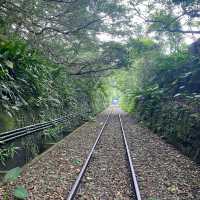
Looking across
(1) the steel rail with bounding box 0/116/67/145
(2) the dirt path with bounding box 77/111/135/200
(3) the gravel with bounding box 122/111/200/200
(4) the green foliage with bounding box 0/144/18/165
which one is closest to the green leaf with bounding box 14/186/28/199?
(2) the dirt path with bounding box 77/111/135/200

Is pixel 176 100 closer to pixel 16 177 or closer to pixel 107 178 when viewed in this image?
pixel 107 178

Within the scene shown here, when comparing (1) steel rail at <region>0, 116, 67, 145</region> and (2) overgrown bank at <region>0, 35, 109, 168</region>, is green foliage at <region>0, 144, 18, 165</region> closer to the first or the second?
(2) overgrown bank at <region>0, 35, 109, 168</region>

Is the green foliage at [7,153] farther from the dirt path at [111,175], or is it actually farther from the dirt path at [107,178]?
the dirt path at [107,178]

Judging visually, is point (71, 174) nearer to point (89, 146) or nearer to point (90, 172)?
point (90, 172)

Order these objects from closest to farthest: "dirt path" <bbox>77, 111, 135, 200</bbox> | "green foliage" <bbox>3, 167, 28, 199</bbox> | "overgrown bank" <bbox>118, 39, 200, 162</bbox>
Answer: "green foliage" <bbox>3, 167, 28, 199</bbox>, "dirt path" <bbox>77, 111, 135, 200</bbox>, "overgrown bank" <bbox>118, 39, 200, 162</bbox>

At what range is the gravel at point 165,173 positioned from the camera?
598 centimetres

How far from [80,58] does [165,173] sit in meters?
16.5

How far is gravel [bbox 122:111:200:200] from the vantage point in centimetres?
598

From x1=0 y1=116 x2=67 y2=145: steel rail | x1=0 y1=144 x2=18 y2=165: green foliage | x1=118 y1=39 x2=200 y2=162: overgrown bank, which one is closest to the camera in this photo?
x1=0 y1=116 x2=67 y2=145: steel rail

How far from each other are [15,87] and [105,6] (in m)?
9.01

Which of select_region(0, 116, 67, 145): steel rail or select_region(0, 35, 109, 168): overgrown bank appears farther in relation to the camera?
select_region(0, 35, 109, 168): overgrown bank

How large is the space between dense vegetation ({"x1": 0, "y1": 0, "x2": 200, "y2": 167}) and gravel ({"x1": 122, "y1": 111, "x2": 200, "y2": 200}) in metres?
0.80

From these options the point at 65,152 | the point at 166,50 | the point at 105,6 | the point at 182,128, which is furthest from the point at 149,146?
the point at 166,50

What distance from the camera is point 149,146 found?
12.0m
